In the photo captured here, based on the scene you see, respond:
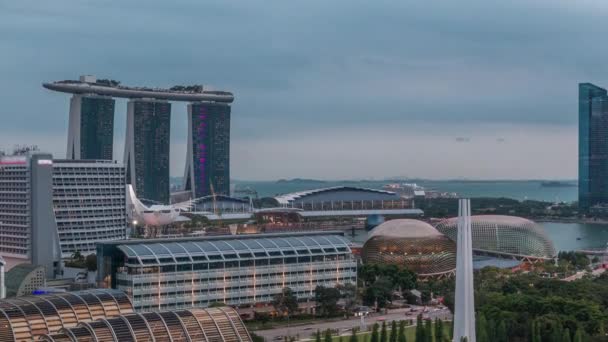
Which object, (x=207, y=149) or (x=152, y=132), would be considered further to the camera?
(x=207, y=149)

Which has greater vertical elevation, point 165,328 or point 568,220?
point 568,220

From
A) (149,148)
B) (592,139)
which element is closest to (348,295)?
(149,148)

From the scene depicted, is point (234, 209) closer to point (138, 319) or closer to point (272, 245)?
point (272, 245)

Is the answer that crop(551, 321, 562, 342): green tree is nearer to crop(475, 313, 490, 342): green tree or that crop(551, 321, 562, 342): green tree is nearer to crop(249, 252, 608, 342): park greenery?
crop(249, 252, 608, 342): park greenery

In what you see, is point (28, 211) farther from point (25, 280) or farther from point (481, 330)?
Result: point (481, 330)

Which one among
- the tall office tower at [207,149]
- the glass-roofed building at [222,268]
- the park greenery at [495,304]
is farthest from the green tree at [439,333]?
the tall office tower at [207,149]

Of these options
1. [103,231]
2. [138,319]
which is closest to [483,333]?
[138,319]

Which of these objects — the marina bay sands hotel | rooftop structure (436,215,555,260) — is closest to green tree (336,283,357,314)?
rooftop structure (436,215,555,260)
